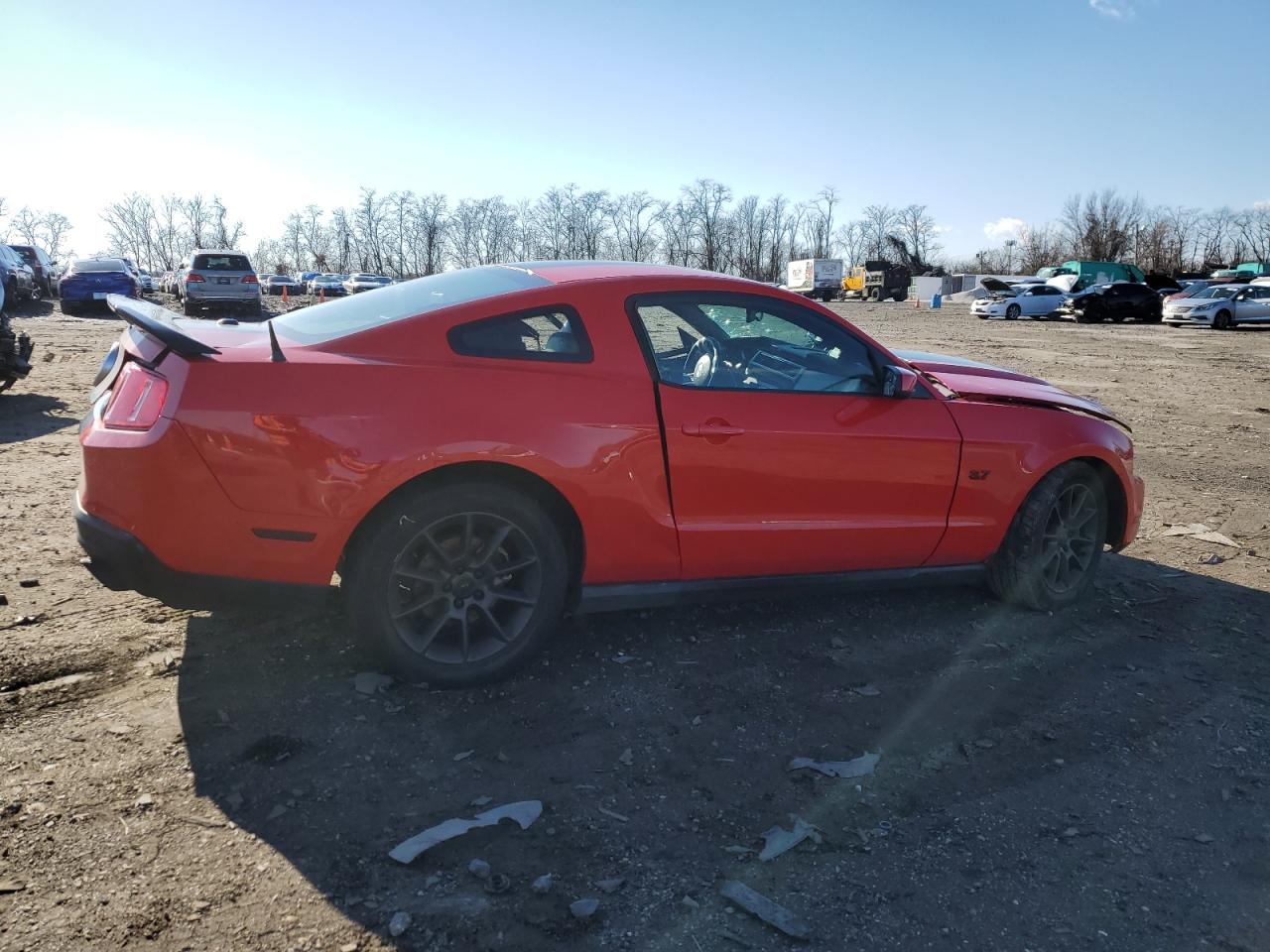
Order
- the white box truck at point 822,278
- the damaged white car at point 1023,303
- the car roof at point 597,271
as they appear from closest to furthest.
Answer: the car roof at point 597,271 < the damaged white car at point 1023,303 < the white box truck at point 822,278

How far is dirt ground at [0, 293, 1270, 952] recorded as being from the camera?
2307 millimetres

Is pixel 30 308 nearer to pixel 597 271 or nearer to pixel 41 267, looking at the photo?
pixel 41 267

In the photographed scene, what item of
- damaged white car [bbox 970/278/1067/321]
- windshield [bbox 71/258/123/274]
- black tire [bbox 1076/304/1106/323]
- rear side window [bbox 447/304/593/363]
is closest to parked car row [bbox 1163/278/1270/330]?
black tire [bbox 1076/304/1106/323]

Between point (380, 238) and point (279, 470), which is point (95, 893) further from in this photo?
point (380, 238)

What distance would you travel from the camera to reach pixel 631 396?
11.6 feet

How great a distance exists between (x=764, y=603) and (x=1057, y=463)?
1602 mm

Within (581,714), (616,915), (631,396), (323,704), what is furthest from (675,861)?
(631,396)

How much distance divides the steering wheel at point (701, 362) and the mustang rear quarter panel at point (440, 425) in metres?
0.25

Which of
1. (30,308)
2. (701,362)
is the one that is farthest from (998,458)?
(30,308)

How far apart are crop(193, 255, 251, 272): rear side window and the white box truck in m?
49.4

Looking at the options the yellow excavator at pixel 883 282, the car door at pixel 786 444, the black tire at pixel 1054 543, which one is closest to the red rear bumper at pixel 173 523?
the car door at pixel 786 444

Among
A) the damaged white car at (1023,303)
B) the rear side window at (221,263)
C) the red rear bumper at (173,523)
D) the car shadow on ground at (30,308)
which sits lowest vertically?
the red rear bumper at (173,523)

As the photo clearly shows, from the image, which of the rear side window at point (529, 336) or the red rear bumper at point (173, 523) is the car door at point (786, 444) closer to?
the rear side window at point (529, 336)

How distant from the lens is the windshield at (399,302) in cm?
354
